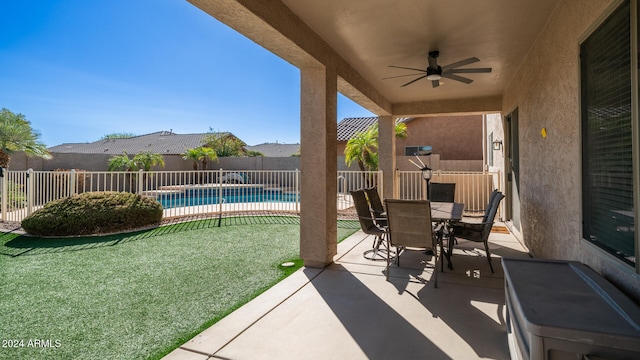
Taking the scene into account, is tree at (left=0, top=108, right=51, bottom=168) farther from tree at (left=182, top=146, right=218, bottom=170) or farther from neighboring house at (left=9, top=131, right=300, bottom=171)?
tree at (left=182, top=146, right=218, bottom=170)

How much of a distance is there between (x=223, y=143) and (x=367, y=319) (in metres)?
28.8

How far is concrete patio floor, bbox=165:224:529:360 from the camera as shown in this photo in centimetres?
221

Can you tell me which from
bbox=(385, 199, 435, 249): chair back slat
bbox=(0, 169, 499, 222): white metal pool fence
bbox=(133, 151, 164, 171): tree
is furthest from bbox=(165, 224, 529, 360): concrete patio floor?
bbox=(133, 151, 164, 171): tree

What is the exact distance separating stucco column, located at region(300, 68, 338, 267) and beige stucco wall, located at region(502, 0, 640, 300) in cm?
270

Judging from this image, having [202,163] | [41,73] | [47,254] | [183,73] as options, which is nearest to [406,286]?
[47,254]

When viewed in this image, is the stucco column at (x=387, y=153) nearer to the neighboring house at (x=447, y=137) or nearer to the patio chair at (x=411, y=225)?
the patio chair at (x=411, y=225)

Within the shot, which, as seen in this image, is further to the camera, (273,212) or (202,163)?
(202,163)

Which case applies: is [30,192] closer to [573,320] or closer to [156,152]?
[573,320]

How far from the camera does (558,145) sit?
10.5ft

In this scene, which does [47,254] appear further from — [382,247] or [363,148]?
[363,148]

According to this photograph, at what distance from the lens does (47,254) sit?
15.9 feet

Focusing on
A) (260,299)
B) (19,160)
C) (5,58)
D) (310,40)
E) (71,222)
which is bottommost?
(260,299)

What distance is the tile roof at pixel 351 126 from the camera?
56.6 ft

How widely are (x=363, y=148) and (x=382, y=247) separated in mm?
7500
